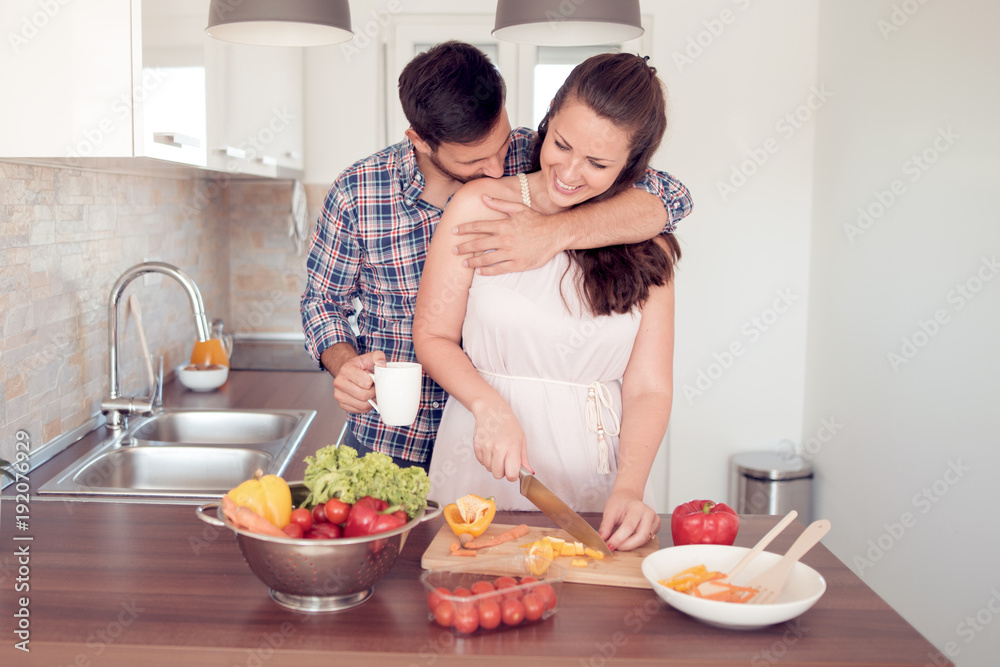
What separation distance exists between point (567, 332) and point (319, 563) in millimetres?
723

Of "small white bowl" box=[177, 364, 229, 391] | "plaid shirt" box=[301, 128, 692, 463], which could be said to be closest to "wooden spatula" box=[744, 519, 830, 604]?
"plaid shirt" box=[301, 128, 692, 463]

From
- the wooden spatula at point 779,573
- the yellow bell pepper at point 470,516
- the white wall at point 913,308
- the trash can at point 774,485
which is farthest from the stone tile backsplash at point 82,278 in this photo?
the white wall at point 913,308

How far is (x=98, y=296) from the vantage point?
7.51 ft

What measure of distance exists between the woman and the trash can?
5.91 feet

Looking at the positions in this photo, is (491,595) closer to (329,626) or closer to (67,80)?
(329,626)

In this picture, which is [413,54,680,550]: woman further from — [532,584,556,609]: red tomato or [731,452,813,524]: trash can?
[731,452,813,524]: trash can

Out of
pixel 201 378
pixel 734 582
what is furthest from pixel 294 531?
pixel 201 378

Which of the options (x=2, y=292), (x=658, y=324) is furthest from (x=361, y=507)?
(x=2, y=292)

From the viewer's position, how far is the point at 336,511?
1071 millimetres

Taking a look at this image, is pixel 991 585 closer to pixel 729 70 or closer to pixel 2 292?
pixel 729 70

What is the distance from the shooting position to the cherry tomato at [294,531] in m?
1.04

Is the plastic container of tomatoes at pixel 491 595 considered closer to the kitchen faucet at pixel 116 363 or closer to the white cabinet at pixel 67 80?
the white cabinet at pixel 67 80

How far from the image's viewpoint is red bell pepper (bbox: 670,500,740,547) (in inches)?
49.4

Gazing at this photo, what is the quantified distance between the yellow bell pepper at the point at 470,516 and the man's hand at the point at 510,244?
0.46 meters
